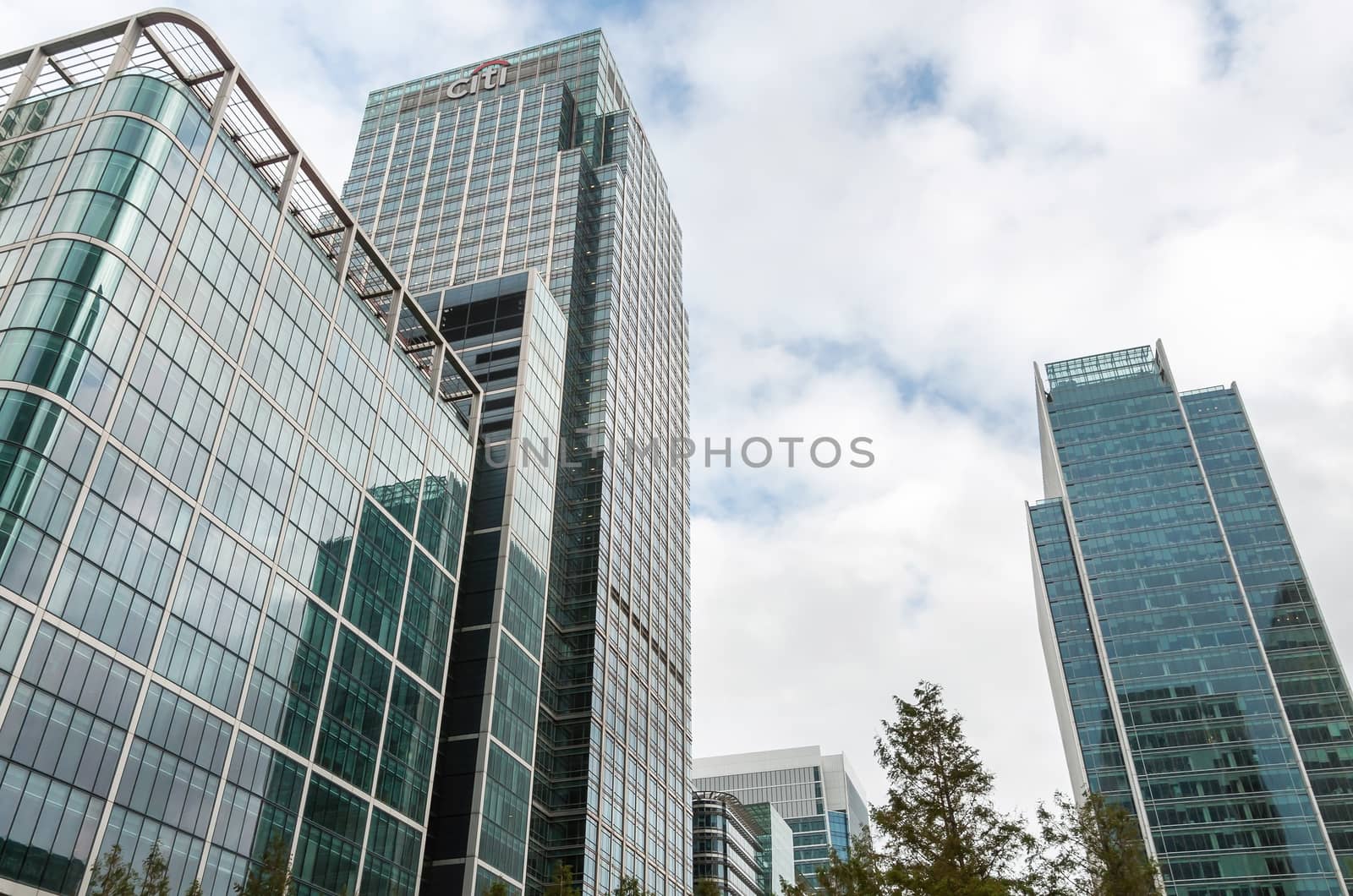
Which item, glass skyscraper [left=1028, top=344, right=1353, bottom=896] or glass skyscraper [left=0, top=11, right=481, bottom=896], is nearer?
glass skyscraper [left=0, top=11, right=481, bottom=896]

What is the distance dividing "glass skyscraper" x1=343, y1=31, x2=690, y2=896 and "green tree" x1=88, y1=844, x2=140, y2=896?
29.9 m

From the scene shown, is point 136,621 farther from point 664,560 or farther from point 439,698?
point 664,560

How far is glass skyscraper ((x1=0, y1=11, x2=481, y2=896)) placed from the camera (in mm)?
49438

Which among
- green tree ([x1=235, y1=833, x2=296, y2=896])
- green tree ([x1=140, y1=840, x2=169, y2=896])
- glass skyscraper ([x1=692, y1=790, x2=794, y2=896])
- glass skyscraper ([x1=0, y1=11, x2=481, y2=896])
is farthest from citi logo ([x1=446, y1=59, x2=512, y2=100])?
green tree ([x1=140, y1=840, x2=169, y2=896])

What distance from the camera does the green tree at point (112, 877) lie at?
42.7m

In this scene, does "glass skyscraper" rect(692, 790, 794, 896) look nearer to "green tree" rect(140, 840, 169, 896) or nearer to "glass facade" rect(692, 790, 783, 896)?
"glass facade" rect(692, 790, 783, 896)

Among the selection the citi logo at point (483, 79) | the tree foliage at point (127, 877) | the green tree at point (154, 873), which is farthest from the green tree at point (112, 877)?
the citi logo at point (483, 79)

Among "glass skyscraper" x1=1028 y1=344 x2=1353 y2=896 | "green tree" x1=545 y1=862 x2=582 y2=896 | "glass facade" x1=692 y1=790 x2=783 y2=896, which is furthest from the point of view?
"glass facade" x1=692 y1=790 x2=783 y2=896

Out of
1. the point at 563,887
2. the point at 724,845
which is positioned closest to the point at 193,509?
the point at 563,887

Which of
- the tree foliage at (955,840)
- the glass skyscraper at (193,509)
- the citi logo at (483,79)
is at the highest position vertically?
the citi logo at (483,79)

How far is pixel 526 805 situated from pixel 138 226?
50.7m

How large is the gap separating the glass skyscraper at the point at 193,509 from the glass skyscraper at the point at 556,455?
969cm

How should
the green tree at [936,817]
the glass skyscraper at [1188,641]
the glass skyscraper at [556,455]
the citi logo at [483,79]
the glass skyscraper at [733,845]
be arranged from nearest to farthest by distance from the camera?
the green tree at [936,817] → the glass skyscraper at [556,455] → the glass skyscraper at [1188,641] → the glass skyscraper at [733,845] → the citi logo at [483,79]

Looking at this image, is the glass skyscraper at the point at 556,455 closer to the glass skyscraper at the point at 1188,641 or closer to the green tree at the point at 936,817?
the green tree at the point at 936,817
